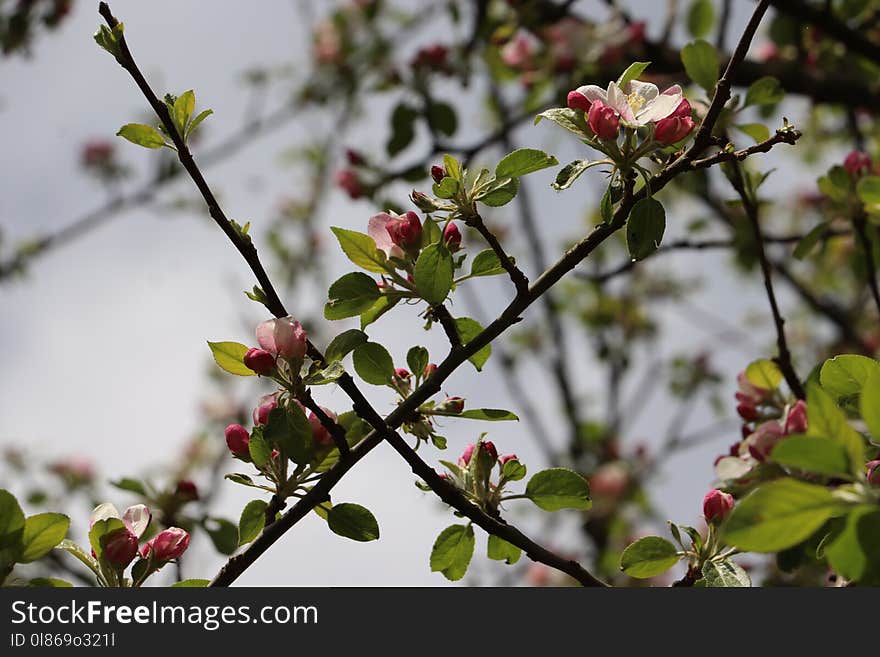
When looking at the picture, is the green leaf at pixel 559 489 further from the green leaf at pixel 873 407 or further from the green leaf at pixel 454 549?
the green leaf at pixel 873 407

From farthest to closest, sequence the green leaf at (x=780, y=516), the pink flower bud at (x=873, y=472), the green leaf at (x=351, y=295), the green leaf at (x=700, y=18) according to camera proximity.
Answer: the green leaf at (x=700, y=18)
the green leaf at (x=351, y=295)
the pink flower bud at (x=873, y=472)
the green leaf at (x=780, y=516)

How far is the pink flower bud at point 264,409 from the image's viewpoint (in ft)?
3.56

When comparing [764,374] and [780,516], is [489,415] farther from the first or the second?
[764,374]

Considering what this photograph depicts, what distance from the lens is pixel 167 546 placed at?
1141 millimetres

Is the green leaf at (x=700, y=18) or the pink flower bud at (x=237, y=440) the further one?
the green leaf at (x=700, y=18)

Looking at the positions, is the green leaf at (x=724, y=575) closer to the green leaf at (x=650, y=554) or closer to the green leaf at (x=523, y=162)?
the green leaf at (x=650, y=554)

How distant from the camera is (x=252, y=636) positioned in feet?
3.37

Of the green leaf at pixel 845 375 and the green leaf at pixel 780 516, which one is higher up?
the green leaf at pixel 845 375

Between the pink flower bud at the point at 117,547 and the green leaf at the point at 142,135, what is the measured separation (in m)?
0.51

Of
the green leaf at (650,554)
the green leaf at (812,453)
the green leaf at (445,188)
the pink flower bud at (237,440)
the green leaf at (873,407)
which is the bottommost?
the green leaf at (812,453)

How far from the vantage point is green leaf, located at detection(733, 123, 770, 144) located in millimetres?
1534

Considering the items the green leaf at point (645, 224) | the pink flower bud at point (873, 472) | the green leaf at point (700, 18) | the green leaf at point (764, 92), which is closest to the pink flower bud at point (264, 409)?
the green leaf at point (645, 224)

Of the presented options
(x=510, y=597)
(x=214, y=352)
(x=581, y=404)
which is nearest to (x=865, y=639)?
(x=510, y=597)

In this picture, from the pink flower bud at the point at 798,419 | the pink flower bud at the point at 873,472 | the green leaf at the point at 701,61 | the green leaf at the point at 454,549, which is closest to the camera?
the pink flower bud at the point at 873,472
